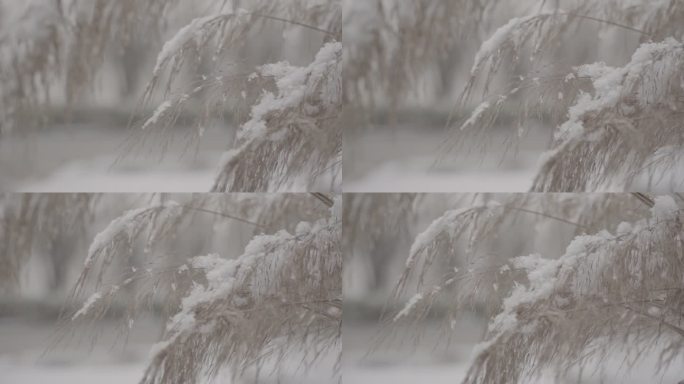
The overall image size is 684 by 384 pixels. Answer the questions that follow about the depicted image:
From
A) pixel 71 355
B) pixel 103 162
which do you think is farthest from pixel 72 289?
pixel 103 162

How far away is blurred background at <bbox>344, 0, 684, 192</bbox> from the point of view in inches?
87.5

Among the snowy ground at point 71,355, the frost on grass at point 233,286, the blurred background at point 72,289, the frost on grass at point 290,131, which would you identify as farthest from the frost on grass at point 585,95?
the snowy ground at point 71,355

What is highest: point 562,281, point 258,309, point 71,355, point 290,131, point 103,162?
point 290,131

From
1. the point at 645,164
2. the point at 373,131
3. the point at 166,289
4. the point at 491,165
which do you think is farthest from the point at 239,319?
the point at 645,164

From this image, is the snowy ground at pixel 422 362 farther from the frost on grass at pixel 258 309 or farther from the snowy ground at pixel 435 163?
the snowy ground at pixel 435 163

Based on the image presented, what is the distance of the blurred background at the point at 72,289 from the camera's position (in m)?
2.17

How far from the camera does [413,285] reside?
223 centimetres

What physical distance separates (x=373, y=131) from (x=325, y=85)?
175 millimetres

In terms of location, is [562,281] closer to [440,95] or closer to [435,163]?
[435,163]

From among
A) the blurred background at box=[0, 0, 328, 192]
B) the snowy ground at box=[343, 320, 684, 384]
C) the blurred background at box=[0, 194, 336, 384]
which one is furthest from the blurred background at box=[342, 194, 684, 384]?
the blurred background at box=[0, 0, 328, 192]

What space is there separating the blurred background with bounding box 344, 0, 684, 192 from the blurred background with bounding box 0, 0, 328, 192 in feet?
0.70

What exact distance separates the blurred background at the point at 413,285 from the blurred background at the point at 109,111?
1.44 feet

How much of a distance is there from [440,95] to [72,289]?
3.55 ft

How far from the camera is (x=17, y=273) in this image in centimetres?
217
